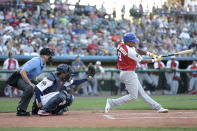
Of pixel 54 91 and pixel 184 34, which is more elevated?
pixel 184 34

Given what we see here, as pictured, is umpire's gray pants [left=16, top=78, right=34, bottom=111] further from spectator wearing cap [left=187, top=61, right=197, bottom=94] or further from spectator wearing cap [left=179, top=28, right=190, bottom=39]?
spectator wearing cap [left=179, top=28, right=190, bottom=39]

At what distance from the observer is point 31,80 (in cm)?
866

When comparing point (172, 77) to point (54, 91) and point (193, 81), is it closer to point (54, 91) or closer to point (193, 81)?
point (193, 81)

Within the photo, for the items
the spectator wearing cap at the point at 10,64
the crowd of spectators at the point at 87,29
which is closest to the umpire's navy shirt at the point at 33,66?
the spectator wearing cap at the point at 10,64

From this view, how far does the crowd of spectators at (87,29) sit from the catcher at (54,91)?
8.72 m

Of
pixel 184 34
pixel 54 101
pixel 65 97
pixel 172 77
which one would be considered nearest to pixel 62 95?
pixel 65 97

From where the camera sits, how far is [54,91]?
8.05m

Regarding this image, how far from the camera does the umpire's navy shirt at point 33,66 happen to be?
8.09 meters

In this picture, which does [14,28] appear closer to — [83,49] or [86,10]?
[83,49]

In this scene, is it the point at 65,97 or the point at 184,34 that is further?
the point at 184,34

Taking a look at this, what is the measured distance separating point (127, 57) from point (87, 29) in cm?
1192

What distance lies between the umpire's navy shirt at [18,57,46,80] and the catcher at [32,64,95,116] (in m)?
0.47

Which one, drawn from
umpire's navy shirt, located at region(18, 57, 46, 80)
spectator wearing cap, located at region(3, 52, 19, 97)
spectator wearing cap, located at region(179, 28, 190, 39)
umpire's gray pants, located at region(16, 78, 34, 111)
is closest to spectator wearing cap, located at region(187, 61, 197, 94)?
spectator wearing cap, located at region(179, 28, 190, 39)

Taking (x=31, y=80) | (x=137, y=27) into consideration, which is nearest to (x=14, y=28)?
(x=137, y=27)
